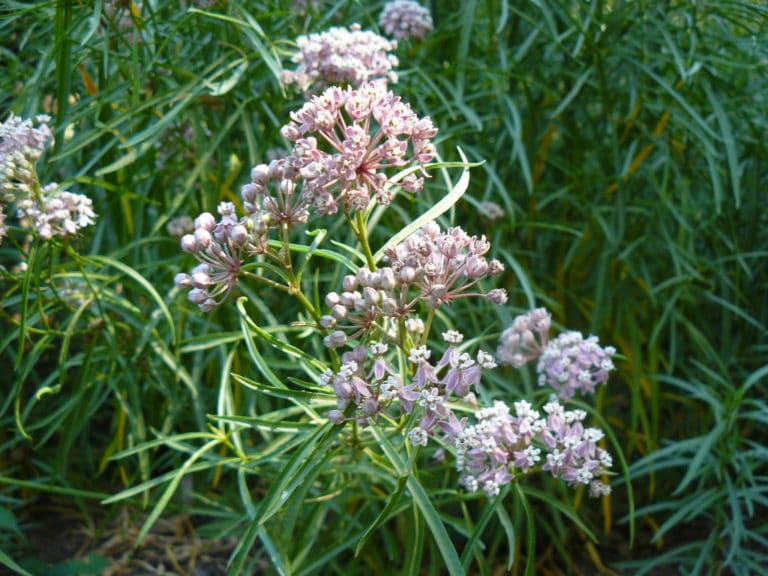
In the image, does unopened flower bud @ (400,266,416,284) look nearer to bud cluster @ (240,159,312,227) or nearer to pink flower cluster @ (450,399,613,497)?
bud cluster @ (240,159,312,227)

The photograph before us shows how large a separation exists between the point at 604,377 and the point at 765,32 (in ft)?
3.33

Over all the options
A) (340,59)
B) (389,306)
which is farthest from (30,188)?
(389,306)

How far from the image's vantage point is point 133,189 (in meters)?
2.11

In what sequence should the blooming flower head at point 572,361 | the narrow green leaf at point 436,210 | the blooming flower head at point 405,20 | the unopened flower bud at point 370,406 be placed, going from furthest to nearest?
the blooming flower head at point 405,20 < the blooming flower head at point 572,361 < the narrow green leaf at point 436,210 < the unopened flower bud at point 370,406

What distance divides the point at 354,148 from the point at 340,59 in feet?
1.83

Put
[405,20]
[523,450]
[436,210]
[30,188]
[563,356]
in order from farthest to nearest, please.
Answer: [405,20] < [563,356] < [30,188] < [523,450] < [436,210]

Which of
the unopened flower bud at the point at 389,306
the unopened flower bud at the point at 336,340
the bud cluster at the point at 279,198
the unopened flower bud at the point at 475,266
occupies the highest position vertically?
the bud cluster at the point at 279,198

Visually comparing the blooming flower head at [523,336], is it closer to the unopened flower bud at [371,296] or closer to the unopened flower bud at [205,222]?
the unopened flower bud at [371,296]

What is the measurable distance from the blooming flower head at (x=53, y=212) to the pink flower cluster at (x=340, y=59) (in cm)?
48

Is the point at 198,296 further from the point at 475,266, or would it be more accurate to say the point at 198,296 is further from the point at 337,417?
the point at 475,266

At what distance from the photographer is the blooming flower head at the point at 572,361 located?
62.1 inches

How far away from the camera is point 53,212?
4.88ft

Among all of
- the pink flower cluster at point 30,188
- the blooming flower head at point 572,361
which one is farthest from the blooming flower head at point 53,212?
the blooming flower head at point 572,361

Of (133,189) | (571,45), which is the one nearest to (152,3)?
(133,189)
